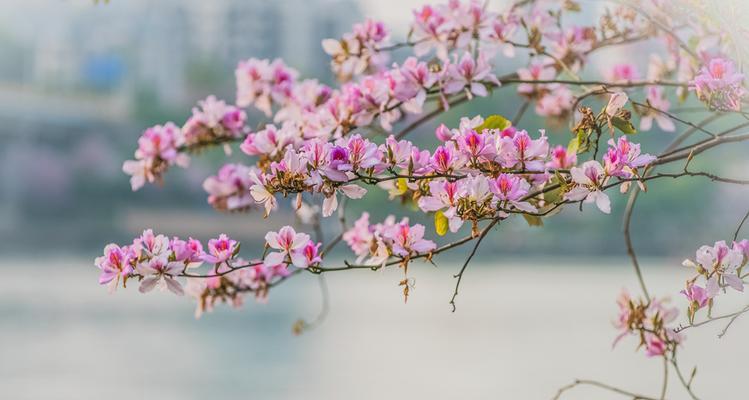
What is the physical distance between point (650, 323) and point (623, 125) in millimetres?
266

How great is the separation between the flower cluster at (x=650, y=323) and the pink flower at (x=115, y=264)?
480 millimetres

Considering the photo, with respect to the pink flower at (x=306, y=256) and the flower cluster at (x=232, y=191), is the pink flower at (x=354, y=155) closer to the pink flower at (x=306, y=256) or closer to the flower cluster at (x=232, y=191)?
the pink flower at (x=306, y=256)

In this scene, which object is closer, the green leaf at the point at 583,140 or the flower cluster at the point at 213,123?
the green leaf at the point at 583,140

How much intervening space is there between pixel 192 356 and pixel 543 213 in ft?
31.3

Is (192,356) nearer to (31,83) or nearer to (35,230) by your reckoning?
(35,230)

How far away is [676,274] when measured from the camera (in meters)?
19.4

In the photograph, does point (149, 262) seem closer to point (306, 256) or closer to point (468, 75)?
point (306, 256)

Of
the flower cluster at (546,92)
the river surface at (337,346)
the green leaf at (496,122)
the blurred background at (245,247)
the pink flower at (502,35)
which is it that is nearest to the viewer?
the green leaf at (496,122)

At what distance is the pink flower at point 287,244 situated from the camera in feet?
2.87

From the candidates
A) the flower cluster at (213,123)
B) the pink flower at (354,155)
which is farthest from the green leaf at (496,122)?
the flower cluster at (213,123)

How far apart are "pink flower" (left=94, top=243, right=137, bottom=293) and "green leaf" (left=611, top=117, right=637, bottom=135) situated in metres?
0.42

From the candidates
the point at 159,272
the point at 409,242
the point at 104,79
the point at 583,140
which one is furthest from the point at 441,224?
the point at 104,79

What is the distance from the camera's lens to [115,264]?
89cm

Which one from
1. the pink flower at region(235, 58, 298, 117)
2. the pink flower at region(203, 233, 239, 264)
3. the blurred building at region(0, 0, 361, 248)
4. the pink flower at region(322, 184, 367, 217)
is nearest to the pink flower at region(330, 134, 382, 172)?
the pink flower at region(322, 184, 367, 217)
